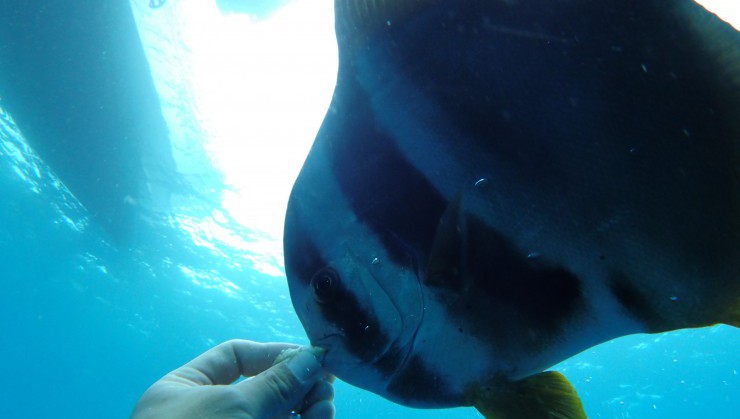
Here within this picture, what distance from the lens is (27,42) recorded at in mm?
10305

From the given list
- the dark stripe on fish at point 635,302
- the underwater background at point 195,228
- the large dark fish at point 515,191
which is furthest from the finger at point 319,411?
the underwater background at point 195,228

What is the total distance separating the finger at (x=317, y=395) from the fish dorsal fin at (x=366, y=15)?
1259 mm

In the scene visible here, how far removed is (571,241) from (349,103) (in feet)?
2.24

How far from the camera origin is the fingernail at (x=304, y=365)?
1374mm

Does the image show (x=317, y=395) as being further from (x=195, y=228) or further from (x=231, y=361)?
(x=195, y=228)

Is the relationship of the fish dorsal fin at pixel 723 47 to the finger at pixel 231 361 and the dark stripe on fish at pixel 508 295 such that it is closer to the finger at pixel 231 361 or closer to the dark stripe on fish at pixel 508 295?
the dark stripe on fish at pixel 508 295

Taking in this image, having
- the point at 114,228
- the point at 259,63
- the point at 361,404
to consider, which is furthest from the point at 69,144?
the point at 361,404

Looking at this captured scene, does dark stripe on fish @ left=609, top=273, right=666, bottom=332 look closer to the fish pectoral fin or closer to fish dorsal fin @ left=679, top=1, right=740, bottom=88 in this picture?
the fish pectoral fin

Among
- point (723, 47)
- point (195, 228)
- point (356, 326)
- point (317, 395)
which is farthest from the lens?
point (195, 228)

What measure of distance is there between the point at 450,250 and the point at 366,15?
655mm

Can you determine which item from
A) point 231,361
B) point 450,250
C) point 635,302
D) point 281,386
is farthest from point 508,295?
point 231,361

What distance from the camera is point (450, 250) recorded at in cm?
→ 104

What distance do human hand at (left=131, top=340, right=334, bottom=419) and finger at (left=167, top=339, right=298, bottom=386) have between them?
48mm

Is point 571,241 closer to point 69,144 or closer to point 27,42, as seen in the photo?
point 27,42
